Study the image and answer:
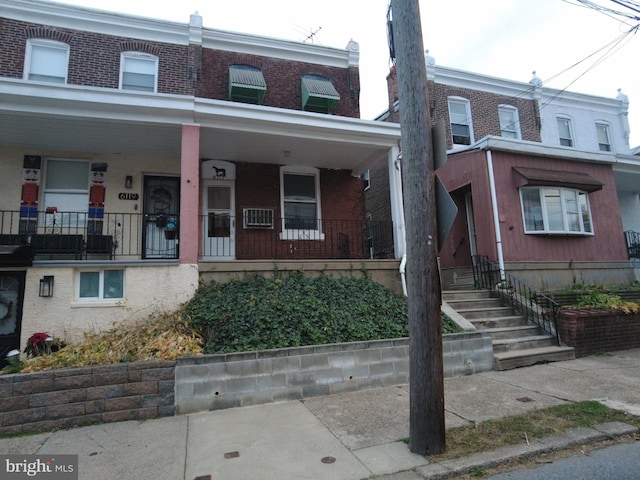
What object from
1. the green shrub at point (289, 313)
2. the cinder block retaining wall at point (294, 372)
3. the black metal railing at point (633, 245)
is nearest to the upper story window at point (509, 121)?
the black metal railing at point (633, 245)

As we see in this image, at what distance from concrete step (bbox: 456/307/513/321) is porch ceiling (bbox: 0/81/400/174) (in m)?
4.10

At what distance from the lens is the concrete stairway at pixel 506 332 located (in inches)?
271

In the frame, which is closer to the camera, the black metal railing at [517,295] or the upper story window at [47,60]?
the black metal railing at [517,295]

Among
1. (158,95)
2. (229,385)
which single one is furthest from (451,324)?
(158,95)

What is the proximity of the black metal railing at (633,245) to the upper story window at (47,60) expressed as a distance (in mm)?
16873

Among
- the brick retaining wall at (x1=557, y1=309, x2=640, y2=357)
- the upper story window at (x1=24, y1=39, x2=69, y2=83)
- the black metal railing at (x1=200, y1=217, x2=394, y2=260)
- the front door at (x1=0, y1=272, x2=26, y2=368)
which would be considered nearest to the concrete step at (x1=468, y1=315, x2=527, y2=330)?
the brick retaining wall at (x1=557, y1=309, x2=640, y2=357)

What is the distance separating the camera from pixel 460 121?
1398 centimetres

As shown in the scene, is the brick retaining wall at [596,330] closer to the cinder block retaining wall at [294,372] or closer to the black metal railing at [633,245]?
the cinder block retaining wall at [294,372]

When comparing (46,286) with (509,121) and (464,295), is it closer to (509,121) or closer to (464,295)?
(464,295)

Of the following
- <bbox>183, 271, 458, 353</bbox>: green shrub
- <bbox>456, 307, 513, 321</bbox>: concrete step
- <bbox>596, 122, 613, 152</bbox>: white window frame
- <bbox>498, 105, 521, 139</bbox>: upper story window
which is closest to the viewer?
<bbox>183, 271, 458, 353</bbox>: green shrub

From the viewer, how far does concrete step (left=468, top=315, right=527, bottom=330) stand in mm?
7785

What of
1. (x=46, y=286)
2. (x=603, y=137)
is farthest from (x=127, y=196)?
(x=603, y=137)

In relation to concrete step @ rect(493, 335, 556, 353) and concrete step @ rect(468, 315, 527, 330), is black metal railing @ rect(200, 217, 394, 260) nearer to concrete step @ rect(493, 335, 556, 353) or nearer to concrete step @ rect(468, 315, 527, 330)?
concrete step @ rect(468, 315, 527, 330)

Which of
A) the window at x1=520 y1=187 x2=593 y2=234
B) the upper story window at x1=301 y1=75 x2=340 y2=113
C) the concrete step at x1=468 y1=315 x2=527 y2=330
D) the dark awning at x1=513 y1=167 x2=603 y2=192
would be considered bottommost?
the concrete step at x1=468 y1=315 x2=527 y2=330
